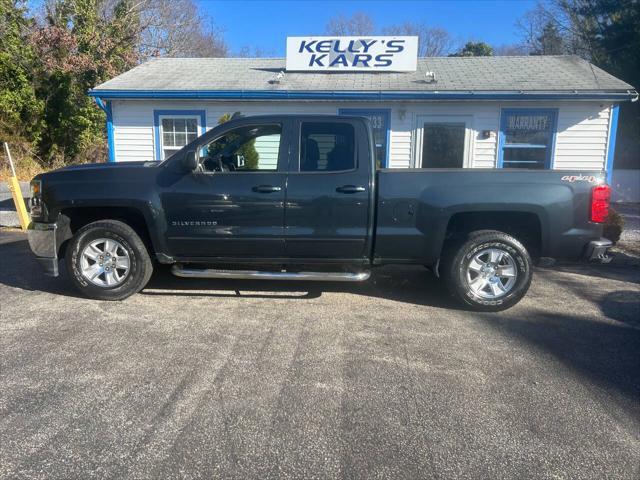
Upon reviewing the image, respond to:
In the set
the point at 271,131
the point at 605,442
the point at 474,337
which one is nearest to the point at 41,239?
the point at 271,131

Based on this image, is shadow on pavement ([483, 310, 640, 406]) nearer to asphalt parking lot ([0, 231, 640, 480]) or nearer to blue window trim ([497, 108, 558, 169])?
asphalt parking lot ([0, 231, 640, 480])

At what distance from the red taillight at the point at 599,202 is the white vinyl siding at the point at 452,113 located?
22.6ft

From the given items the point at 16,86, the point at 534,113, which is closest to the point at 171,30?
the point at 16,86

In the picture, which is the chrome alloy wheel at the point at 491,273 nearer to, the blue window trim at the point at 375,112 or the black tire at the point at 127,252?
the black tire at the point at 127,252

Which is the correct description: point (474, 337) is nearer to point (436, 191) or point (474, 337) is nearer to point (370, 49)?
point (436, 191)

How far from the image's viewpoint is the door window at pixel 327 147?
5332 mm

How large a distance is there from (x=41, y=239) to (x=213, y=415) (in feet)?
11.1

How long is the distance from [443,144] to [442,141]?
77 millimetres

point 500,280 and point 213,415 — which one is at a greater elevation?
point 500,280

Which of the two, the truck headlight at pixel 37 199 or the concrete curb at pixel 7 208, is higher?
the truck headlight at pixel 37 199

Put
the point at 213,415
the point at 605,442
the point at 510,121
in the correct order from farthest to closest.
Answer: the point at 510,121 → the point at 213,415 → the point at 605,442

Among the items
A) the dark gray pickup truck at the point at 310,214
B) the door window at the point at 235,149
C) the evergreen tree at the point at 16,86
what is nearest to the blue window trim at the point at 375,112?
the door window at the point at 235,149

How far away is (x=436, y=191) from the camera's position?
5.19m

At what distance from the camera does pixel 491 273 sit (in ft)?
17.6
